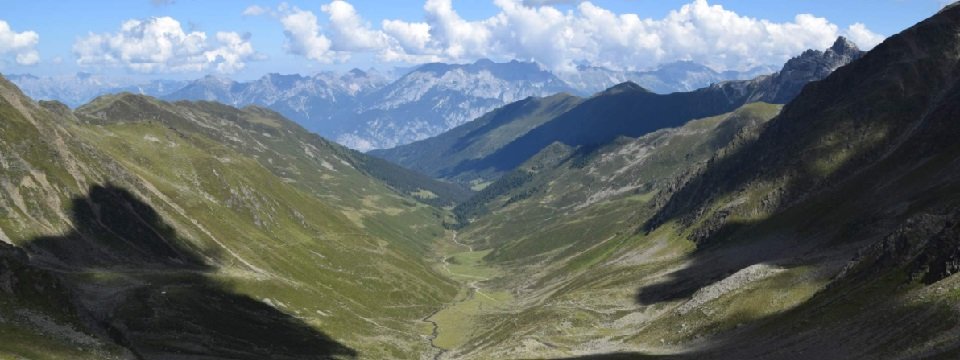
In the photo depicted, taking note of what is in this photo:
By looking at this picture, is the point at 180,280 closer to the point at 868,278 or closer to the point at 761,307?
the point at 761,307

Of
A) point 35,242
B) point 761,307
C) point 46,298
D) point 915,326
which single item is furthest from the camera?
point 35,242

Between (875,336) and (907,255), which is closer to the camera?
(875,336)

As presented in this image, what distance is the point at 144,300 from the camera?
534ft

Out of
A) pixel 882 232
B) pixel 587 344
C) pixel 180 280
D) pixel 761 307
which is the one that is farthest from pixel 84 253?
pixel 882 232

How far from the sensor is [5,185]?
199 meters

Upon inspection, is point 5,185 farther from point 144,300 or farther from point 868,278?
point 868,278

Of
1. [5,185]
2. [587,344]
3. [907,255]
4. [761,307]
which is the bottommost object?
[587,344]

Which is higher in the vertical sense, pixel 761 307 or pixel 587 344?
pixel 761 307

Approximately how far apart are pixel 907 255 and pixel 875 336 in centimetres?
3000

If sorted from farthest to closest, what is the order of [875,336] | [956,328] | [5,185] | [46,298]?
[5,185]
[46,298]
[875,336]
[956,328]

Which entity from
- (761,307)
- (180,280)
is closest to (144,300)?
(180,280)

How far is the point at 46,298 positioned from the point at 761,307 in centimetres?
12585

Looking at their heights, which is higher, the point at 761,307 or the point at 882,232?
the point at 882,232

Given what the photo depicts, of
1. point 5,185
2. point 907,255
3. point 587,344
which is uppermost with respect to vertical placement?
point 5,185
